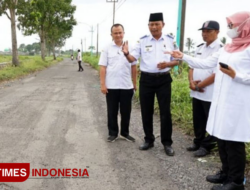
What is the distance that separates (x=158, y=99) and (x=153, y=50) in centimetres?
69

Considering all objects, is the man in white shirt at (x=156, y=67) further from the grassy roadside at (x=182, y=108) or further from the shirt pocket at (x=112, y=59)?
the grassy roadside at (x=182, y=108)

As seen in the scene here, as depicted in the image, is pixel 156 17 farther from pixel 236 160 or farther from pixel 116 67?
pixel 236 160

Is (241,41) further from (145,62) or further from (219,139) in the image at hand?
(145,62)

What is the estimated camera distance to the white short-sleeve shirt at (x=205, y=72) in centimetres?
340

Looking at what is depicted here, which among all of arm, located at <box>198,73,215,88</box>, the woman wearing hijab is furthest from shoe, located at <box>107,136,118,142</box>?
the woman wearing hijab

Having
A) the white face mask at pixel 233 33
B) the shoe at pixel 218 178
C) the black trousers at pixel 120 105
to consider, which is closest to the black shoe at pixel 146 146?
the black trousers at pixel 120 105

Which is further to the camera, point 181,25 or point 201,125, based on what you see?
point 181,25

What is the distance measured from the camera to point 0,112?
234 inches

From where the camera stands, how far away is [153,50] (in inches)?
141

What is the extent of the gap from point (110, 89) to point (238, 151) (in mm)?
2151

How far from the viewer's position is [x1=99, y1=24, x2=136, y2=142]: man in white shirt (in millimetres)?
4004

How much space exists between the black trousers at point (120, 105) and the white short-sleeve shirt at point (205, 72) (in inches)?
41.8

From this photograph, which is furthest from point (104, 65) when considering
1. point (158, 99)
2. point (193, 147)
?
point (193, 147)

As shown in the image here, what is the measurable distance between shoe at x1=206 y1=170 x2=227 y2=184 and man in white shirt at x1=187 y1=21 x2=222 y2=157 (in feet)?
2.25
